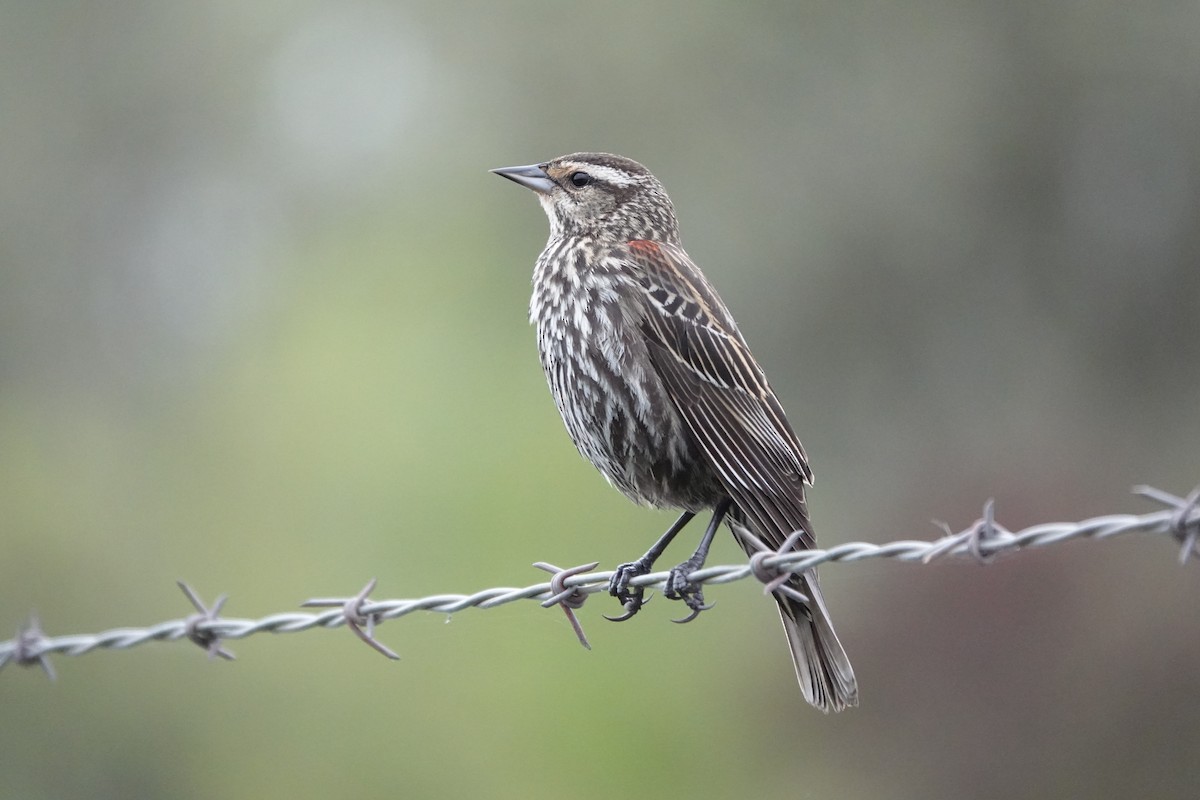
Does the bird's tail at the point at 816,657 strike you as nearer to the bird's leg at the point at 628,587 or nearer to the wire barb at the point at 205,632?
the bird's leg at the point at 628,587

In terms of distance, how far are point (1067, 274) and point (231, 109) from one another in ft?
49.2

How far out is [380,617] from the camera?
5043 millimetres

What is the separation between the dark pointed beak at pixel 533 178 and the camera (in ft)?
23.6

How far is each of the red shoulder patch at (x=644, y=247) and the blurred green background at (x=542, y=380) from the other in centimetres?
707

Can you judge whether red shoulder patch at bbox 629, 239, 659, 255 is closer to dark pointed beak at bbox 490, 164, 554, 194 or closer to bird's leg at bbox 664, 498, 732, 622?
dark pointed beak at bbox 490, 164, 554, 194

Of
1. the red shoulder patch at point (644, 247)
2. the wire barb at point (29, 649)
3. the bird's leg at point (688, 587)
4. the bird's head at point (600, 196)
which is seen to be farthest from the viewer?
the bird's head at point (600, 196)

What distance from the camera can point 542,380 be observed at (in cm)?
1878

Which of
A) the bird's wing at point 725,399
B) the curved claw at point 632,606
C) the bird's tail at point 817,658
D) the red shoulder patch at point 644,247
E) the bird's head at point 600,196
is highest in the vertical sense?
the bird's head at point 600,196

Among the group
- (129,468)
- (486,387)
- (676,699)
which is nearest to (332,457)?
(486,387)

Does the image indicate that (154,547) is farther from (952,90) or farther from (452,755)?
(952,90)

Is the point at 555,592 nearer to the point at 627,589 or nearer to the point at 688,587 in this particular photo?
the point at 688,587

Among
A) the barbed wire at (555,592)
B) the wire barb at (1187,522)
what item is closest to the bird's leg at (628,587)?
the barbed wire at (555,592)

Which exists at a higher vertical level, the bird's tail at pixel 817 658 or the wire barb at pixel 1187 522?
the wire barb at pixel 1187 522

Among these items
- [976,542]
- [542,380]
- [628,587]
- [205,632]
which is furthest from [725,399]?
[542,380]
